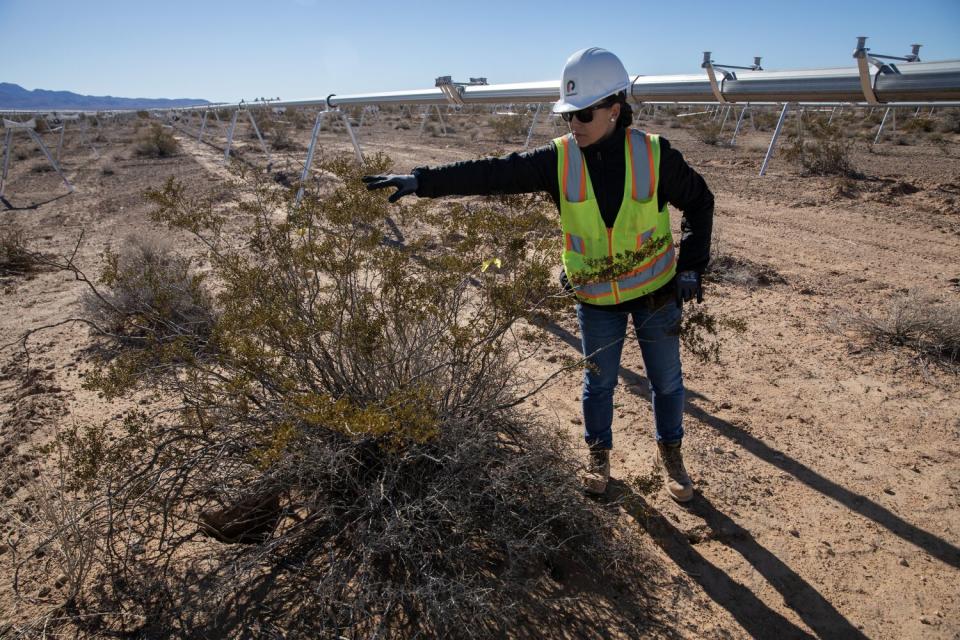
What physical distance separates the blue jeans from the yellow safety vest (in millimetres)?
128

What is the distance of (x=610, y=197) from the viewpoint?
6.91 feet

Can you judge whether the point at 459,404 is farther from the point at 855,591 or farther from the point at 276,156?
the point at 276,156

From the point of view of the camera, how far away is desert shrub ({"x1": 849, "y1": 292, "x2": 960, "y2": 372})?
370cm

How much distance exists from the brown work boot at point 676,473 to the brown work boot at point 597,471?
0.29 meters

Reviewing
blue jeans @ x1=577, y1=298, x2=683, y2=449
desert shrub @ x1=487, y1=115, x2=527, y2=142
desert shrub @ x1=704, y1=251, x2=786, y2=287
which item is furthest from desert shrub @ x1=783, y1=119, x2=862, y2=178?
blue jeans @ x1=577, y1=298, x2=683, y2=449

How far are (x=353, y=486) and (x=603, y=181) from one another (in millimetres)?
1558

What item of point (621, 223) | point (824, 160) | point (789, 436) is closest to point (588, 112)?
point (621, 223)

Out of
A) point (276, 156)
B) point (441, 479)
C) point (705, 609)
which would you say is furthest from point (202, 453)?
point (276, 156)

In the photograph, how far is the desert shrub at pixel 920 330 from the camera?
146 inches

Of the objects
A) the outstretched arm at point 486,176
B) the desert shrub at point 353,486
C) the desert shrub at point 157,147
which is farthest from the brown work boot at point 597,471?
the desert shrub at point 157,147

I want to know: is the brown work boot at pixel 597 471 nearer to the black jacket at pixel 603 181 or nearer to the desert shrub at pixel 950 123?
the black jacket at pixel 603 181

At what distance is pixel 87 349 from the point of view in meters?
4.22

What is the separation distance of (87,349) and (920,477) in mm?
5622

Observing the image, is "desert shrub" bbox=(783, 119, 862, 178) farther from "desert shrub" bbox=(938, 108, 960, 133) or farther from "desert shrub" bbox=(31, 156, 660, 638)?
"desert shrub" bbox=(31, 156, 660, 638)
